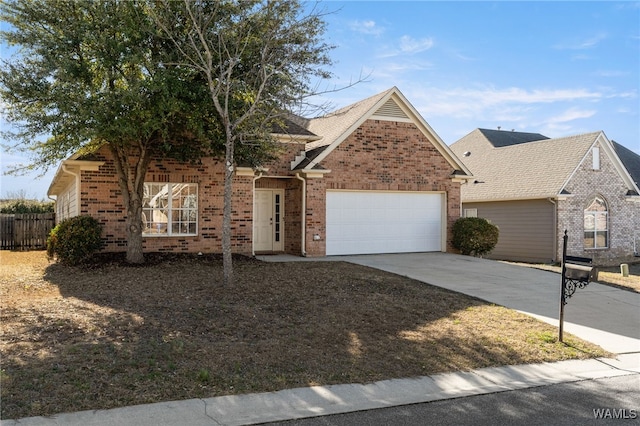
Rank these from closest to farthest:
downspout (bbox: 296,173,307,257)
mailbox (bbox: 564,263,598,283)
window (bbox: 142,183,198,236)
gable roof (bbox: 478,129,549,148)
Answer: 1. mailbox (bbox: 564,263,598,283)
2. window (bbox: 142,183,198,236)
3. downspout (bbox: 296,173,307,257)
4. gable roof (bbox: 478,129,549,148)

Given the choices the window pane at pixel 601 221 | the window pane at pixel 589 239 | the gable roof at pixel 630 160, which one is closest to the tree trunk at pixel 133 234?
the window pane at pixel 589 239

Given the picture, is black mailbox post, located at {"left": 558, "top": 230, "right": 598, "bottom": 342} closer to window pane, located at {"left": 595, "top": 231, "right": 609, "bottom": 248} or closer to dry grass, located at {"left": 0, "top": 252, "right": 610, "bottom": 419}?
dry grass, located at {"left": 0, "top": 252, "right": 610, "bottom": 419}

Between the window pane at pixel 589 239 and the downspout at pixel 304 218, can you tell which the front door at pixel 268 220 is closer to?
the downspout at pixel 304 218

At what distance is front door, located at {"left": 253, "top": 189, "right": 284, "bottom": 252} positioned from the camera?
17328 millimetres

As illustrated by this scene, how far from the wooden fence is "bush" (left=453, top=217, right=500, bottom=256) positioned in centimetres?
1828

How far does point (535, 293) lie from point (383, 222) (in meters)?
6.83

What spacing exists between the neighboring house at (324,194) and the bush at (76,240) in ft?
3.55

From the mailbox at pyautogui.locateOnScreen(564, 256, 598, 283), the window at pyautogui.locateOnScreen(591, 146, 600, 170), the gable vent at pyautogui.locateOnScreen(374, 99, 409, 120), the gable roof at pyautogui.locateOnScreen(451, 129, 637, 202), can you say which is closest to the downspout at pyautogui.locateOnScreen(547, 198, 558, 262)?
the gable roof at pyautogui.locateOnScreen(451, 129, 637, 202)

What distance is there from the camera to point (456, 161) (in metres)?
18.5

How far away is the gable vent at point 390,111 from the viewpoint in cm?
1719

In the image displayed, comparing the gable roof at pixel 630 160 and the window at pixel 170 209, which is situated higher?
the gable roof at pixel 630 160

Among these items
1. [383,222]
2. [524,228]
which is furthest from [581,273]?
[524,228]

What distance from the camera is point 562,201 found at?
69.3ft

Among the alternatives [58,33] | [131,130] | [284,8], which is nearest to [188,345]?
[131,130]
